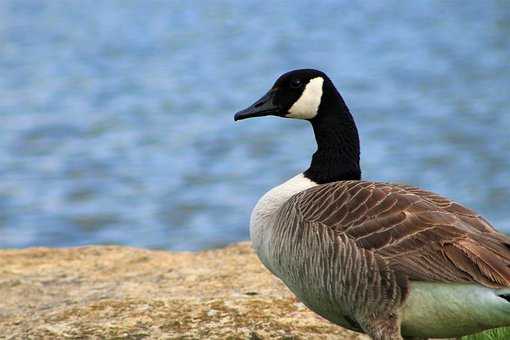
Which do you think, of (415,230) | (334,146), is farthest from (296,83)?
(415,230)

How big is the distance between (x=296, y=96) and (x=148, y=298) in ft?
5.55

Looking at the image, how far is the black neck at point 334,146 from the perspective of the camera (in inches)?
277

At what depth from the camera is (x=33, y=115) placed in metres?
21.0

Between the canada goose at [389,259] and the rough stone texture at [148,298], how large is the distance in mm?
450

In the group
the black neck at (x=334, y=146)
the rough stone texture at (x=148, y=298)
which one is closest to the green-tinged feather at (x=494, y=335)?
the rough stone texture at (x=148, y=298)

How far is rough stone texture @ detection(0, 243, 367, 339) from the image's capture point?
21.7 feet

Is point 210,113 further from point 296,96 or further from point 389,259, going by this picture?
point 389,259

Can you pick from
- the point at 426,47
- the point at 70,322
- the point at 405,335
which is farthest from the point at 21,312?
the point at 426,47

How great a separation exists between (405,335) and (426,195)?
2.72 feet

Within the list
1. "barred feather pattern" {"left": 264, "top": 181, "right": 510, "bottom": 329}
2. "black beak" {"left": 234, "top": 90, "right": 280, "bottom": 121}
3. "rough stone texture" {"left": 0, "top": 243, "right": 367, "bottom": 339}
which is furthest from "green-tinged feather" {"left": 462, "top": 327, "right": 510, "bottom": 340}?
"black beak" {"left": 234, "top": 90, "right": 280, "bottom": 121}

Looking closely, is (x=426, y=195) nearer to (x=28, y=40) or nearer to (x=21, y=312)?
(x=21, y=312)

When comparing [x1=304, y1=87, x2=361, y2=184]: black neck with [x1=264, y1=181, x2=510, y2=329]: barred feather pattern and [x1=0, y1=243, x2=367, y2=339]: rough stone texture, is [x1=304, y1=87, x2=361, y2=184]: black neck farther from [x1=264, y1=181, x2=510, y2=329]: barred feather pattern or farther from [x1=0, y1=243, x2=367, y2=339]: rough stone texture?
[x1=0, y1=243, x2=367, y2=339]: rough stone texture

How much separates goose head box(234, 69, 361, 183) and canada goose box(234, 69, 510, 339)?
1.15 feet

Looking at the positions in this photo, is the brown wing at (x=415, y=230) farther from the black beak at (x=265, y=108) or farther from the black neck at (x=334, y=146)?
the black beak at (x=265, y=108)
